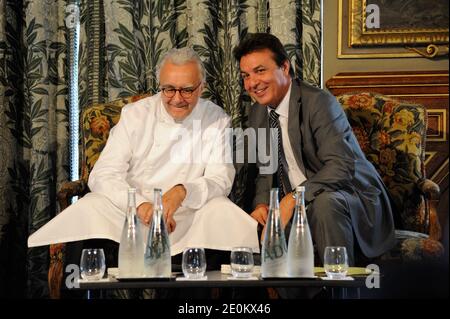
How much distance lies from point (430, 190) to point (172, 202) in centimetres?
113

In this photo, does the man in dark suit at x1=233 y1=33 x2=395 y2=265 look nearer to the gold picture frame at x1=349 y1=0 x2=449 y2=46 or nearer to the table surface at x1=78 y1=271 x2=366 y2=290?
the gold picture frame at x1=349 y1=0 x2=449 y2=46

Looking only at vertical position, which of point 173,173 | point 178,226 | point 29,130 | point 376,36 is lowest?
point 178,226

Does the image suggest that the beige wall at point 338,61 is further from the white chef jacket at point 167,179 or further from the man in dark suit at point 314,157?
the white chef jacket at point 167,179

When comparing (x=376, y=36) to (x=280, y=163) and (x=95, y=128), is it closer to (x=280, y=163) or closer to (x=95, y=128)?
(x=280, y=163)

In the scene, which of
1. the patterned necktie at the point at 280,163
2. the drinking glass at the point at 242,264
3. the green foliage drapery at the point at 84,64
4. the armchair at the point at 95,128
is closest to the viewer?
the drinking glass at the point at 242,264

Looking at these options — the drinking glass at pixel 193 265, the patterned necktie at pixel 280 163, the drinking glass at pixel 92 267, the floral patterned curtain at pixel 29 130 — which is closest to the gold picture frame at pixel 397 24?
the patterned necktie at pixel 280 163

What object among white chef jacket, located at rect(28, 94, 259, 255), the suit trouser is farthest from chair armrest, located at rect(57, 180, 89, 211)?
the suit trouser

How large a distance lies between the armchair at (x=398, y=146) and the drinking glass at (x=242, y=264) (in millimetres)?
1219

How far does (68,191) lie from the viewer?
348 centimetres

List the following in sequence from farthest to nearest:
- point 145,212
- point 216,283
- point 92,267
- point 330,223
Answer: point 330,223
point 145,212
point 92,267
point 216,283

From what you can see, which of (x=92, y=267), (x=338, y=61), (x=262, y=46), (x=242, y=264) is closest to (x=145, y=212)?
(x=92, y=267)

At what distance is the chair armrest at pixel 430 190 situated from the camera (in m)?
3.31
